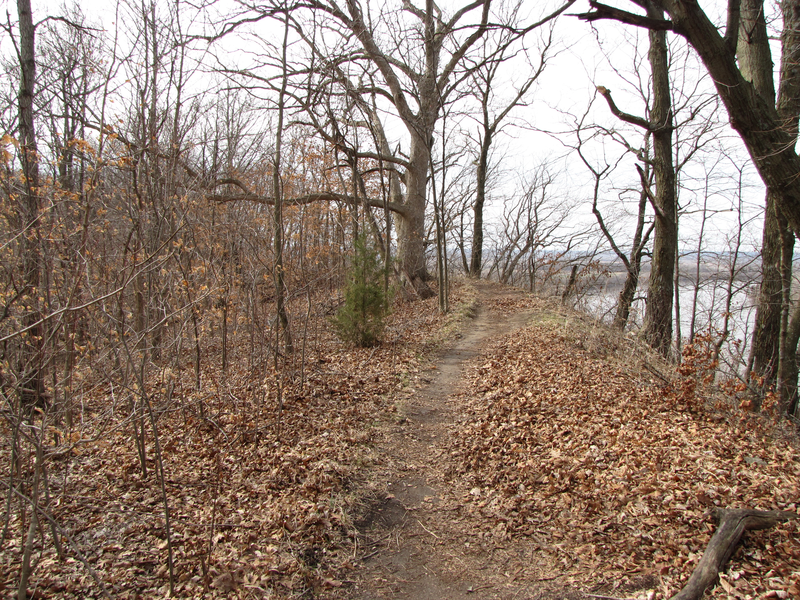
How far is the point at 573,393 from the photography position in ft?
20.9

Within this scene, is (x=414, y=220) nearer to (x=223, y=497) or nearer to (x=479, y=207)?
(x=479, y=207)

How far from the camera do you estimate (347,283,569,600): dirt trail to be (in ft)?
11.2

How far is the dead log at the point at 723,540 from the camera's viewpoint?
2.87 metres

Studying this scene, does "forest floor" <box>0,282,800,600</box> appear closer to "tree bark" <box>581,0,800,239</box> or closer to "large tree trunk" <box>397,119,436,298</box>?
"tree bark" <box>581,0,800,239</box>

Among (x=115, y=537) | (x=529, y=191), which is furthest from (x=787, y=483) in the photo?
(x=529, y=191)

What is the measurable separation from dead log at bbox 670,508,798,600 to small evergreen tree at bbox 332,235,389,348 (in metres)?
6.91

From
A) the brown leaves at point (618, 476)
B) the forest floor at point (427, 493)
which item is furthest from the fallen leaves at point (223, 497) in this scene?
the brown leaves at point (618, 476)

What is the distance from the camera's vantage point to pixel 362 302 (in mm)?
9406

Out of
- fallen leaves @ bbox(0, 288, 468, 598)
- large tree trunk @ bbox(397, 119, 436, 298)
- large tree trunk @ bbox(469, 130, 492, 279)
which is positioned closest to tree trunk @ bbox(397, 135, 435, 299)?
large tree trunk @ bbox(397, 119, 436, 298)

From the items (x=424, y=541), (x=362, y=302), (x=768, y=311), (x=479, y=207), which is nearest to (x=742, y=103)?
(x=768, y=311)

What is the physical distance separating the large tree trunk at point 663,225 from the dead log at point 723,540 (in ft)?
19.0

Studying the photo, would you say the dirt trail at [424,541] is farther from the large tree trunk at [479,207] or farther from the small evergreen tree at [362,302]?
the large tree trunk at [479,207]

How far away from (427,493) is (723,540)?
2.47 meters

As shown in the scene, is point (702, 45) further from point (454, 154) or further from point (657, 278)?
point (454, 154)
